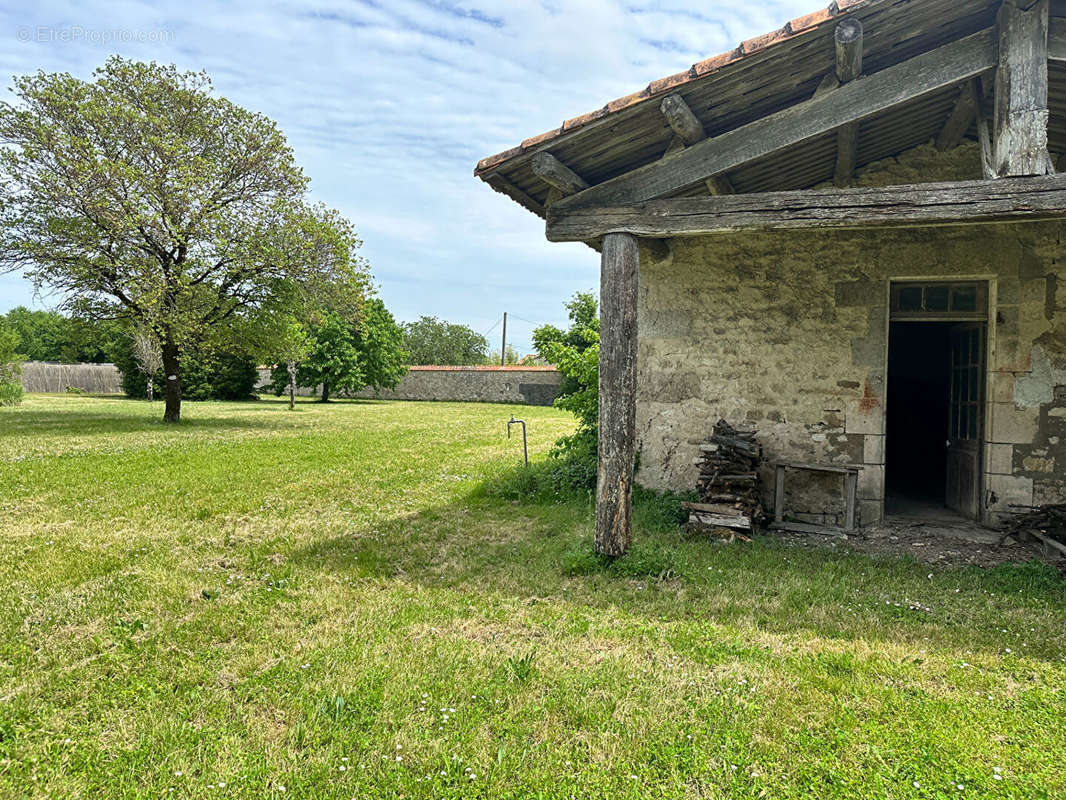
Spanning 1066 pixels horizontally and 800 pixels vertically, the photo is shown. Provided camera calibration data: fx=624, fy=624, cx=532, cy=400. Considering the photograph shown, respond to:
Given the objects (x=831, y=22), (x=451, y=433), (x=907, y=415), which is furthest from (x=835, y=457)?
(x=451, y=433)

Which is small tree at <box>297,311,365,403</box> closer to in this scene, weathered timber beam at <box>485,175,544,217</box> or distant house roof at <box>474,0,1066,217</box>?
weathered timber beam at <box>485,175,544,217</box>

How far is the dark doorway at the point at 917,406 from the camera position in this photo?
9.53 metres

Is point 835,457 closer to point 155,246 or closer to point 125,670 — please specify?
point 125,670

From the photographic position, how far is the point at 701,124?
4789mm

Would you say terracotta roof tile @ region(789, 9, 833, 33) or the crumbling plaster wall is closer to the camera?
terracotta roof tile @ region(789, 9, 833, 33)

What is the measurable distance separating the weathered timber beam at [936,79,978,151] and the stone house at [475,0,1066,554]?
3 centimetres

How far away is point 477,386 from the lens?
110 ft

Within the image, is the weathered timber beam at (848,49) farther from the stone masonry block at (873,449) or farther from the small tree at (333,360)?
the small tree at (333,360)

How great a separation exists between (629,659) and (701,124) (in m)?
3.87

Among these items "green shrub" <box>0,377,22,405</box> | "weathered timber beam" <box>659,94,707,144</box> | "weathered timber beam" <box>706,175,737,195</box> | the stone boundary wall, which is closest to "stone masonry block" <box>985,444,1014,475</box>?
"weathered timber beam" <box>706,175,737,195</box>

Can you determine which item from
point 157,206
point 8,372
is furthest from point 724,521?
point 8,372

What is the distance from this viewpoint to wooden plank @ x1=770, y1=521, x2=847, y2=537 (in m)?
6.05

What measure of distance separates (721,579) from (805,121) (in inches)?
131

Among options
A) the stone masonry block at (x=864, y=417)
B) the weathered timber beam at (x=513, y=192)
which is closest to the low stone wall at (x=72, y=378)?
the weathered timber beam at (x=513, y=192)
